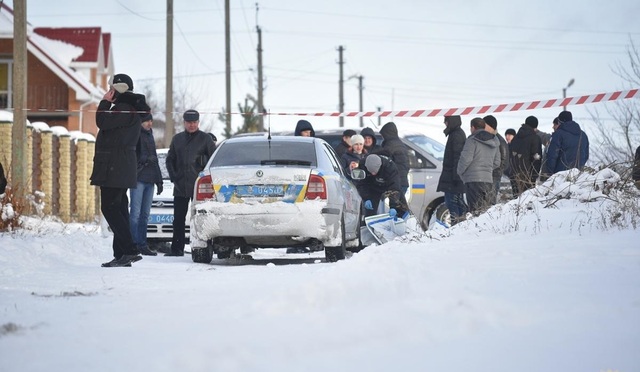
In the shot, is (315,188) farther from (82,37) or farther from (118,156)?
(82,37)

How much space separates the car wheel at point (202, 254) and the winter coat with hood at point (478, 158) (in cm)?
375

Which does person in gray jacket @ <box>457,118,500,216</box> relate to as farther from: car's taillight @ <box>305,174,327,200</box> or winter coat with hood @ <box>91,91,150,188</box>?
winter coat with hood @ <box>91,91,150,188</box>

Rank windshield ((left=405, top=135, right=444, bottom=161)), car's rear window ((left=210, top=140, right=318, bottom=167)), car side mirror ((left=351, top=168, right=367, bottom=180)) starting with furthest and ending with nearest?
windshield ((left=405, top=135, right=444, bottom=161)) → car side mirror ((left=351, top=168, right=367, bottom=180)) → car's rear window ((left=210, top=140, right=318, bottom=167))

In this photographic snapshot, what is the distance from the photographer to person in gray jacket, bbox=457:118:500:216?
46.7ft

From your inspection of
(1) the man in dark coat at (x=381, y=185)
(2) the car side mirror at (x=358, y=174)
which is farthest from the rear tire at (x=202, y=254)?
(1) the man in dark coat at (x=381, y=185)

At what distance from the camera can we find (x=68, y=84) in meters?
47.5

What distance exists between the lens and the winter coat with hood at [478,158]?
560 inches

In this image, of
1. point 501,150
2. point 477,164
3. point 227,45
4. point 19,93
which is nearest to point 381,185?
point 477,164

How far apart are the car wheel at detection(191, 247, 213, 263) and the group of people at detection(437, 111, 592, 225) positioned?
118 inches

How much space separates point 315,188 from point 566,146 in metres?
5.35

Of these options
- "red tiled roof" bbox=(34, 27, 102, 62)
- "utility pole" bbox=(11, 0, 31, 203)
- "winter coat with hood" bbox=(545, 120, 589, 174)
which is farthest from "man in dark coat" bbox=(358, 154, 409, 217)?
"red tiled roof" bbox=(34, 27, 102, 62)

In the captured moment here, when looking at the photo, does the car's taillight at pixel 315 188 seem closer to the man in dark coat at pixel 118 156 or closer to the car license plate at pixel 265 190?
the car license plate at pixel 265 190

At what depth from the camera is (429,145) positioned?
18.3 m

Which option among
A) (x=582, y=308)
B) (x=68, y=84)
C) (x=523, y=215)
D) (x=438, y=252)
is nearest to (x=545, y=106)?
(x=523, y=215)
